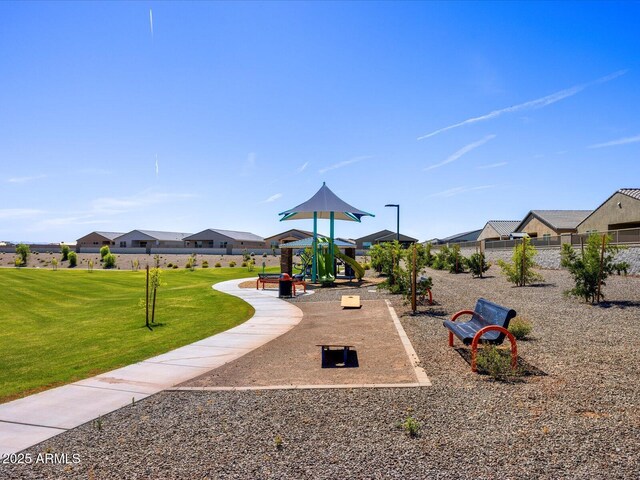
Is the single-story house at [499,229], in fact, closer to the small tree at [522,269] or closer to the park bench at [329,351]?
the small tree at [522,269]

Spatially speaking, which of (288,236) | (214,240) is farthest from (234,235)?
(288,236)

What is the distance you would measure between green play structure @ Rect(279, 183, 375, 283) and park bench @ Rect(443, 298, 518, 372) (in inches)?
644

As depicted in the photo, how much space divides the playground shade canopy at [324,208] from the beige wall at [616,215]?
71.1 feet

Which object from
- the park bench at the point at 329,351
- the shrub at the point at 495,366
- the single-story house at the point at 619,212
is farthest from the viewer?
the single-story house at the point at 619,212

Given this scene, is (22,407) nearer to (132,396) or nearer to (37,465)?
(132,396)

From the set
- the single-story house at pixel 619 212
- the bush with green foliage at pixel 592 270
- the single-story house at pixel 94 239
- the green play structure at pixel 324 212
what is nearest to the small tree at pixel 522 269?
the bush with green foliage at pixel 592 270

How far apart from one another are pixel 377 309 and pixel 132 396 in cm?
988

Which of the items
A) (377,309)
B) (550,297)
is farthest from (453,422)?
(550,297)

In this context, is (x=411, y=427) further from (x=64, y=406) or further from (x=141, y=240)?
(x=141, y=240)

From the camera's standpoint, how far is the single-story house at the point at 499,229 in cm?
6228

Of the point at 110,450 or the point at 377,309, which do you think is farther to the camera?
the point at 377,309

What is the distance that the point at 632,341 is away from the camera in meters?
9.20

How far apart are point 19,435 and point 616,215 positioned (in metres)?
41.7

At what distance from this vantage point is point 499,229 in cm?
6388
